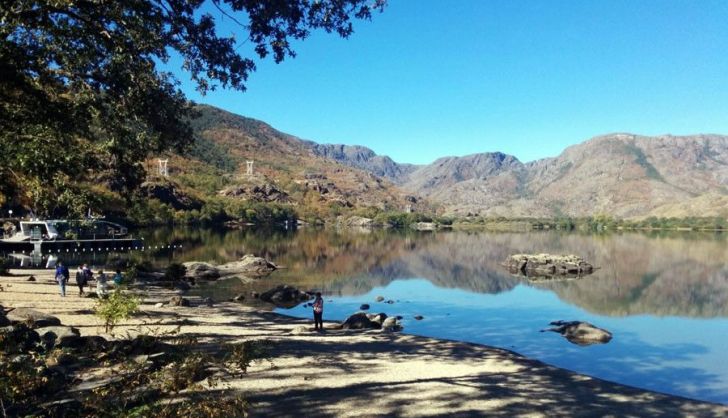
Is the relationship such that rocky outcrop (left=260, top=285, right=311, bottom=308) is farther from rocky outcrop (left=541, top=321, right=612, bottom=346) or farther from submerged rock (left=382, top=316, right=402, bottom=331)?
rocky outcrop (left=541, top=321, right=612, bottom=346)

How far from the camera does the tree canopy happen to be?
13094 mm

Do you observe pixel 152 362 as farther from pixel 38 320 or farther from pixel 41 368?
pixel 38 320

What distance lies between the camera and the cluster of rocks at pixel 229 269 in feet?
165

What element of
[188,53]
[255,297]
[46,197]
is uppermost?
[188,53]

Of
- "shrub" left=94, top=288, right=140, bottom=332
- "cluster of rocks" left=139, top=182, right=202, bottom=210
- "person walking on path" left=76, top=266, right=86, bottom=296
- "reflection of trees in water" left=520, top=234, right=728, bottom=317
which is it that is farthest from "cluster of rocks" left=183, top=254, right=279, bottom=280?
"cluster of rocks" left=139, top=182, right=202, bottom=210

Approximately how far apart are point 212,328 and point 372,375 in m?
9.85

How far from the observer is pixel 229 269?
55.8 meters

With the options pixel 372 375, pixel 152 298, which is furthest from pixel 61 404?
pixel 152 298

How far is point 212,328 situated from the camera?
2188 centimetres

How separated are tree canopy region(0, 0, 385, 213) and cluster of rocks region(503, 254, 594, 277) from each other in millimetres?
57228

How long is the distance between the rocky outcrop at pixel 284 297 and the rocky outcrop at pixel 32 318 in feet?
65.4

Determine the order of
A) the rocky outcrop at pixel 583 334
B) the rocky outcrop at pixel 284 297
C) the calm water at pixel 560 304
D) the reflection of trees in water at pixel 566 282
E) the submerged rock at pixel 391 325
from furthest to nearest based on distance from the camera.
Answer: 1. the reflection of trees in water at pixel 566 282
2. the rocky outcrop at pixel 284 297
3. the submerged rock at pixel 391 325
4. the rocky outcrop at pixel 583 334
5. the calm water at pixel 560 304

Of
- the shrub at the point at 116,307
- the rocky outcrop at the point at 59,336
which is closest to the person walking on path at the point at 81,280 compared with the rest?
the rocky outcrop at the point at 59,336

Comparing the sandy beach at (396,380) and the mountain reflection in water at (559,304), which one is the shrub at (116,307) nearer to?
the sandy beach at (396,380)
